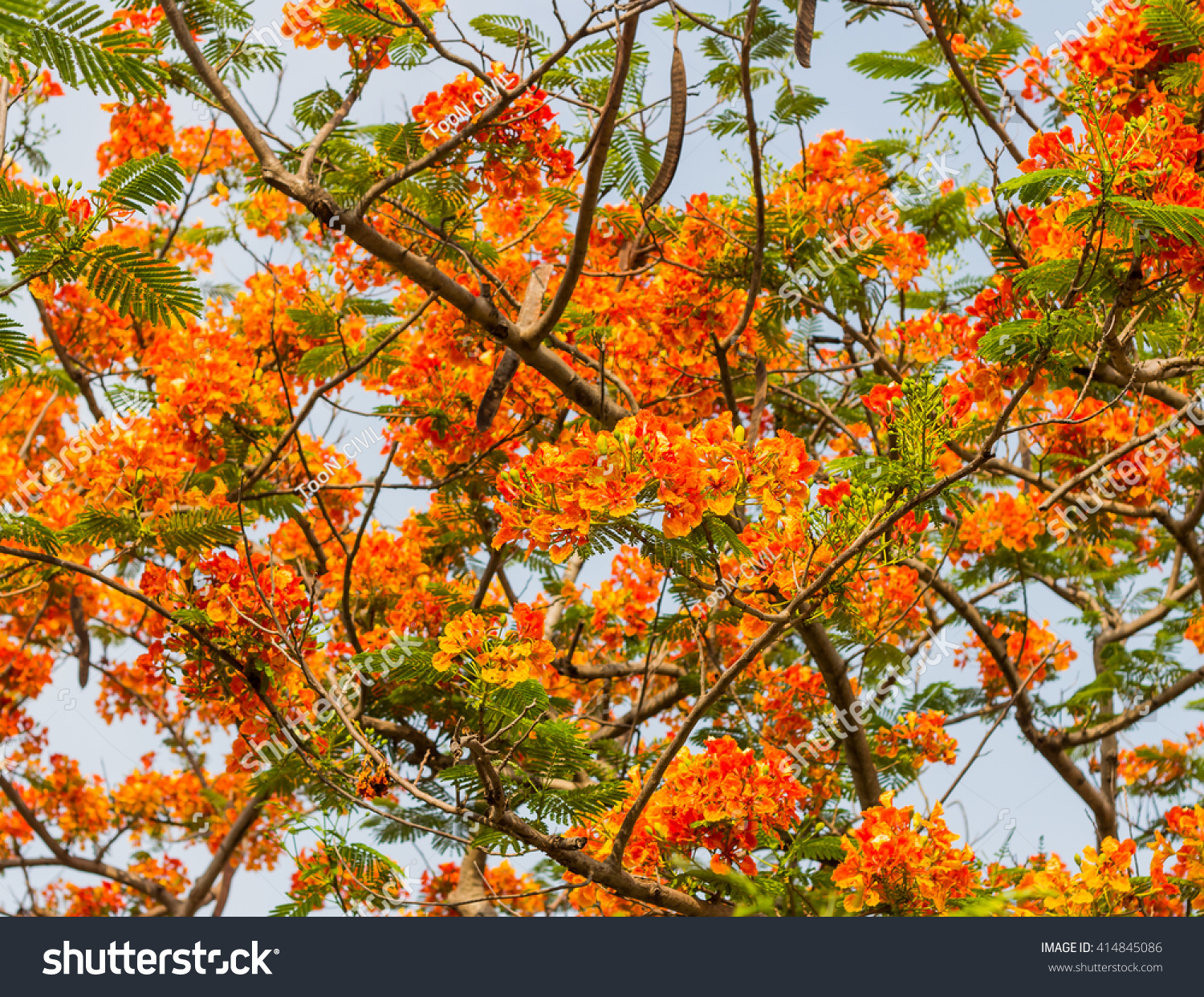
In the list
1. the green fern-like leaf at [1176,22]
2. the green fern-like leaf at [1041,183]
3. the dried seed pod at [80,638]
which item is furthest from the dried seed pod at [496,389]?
the dried seed pod at [80,638]

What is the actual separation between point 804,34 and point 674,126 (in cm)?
59

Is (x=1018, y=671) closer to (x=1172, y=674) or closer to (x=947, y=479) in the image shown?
(x=1172, y=674)

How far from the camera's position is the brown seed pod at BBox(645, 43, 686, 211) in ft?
9.95

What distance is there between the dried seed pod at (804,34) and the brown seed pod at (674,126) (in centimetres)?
53

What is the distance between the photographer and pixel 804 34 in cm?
257

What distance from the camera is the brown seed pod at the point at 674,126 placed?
3.03 metres

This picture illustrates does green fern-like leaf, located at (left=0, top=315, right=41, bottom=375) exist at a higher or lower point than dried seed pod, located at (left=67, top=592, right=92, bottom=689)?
lower

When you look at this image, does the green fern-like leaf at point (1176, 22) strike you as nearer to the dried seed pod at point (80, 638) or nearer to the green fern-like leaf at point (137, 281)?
the green fern-like leaf at point (137, 281)

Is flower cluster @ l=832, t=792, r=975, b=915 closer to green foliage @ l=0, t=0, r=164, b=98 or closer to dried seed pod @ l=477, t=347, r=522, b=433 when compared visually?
dried seed pod @ l=477, t=347, r=522, b=433

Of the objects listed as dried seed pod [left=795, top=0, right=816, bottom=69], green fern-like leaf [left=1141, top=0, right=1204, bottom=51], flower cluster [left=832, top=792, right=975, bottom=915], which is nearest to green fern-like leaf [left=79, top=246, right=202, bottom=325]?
dried seed pod [left=795, top=0, right=816, bottom=69]

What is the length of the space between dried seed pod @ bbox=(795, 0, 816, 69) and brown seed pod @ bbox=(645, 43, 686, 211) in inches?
21.1

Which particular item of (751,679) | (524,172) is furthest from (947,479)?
(751,679)

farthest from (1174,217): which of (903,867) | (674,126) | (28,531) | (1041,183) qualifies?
(28,531)

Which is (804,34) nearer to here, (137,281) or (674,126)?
(674,126)
